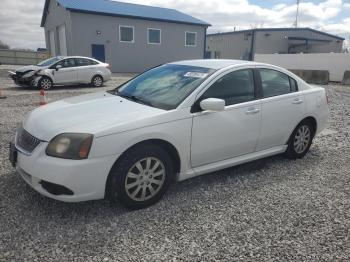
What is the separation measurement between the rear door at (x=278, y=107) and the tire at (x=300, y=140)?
0.16 metres

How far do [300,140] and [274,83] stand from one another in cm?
111

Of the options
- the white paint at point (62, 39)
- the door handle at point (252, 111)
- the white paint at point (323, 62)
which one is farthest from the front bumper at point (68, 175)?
the white paint at point (62, 39)

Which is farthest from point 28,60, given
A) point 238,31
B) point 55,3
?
point 238,31

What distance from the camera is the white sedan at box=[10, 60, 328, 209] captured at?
119 inches

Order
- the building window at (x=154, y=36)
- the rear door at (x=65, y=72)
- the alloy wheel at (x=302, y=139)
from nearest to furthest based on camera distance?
the alloy wheel at (x=302, y=139)
the rear door at (x=65, y=72)
the building window at (x=154, y=36)

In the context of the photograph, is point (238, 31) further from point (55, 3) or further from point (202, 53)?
point (55, 3)

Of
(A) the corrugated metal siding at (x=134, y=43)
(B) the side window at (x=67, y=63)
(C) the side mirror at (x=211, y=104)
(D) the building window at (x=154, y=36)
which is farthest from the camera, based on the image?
(D) the building window at (x=154, y=36)

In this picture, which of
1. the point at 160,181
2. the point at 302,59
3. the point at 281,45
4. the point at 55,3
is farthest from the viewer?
the point at 281,45

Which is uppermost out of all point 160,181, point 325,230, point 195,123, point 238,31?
point 238,31

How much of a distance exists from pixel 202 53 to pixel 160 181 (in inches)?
1058

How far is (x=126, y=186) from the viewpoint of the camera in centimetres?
327

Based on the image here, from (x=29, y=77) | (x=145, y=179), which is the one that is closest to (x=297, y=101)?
(x=145, y=179)

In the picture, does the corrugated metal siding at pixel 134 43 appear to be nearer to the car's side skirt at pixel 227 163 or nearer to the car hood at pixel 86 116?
the car hood at pixel 86 116

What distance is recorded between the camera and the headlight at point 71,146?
2.96m
